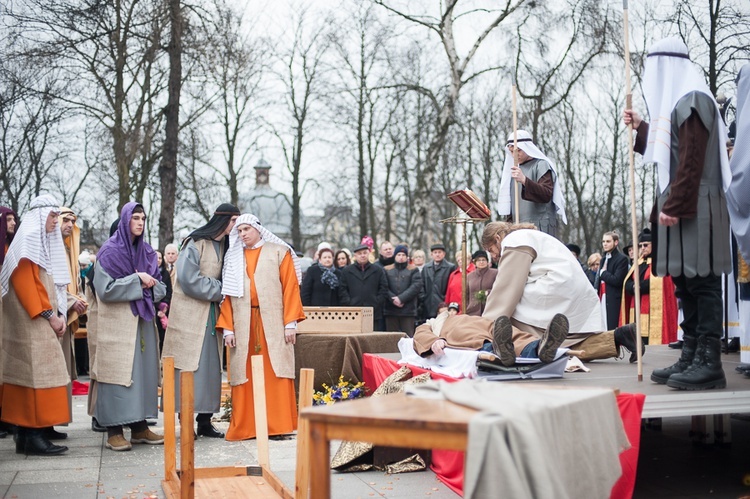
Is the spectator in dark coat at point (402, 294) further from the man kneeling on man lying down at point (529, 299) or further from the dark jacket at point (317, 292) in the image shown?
the man kneeling on man lying down at point (529, 299)

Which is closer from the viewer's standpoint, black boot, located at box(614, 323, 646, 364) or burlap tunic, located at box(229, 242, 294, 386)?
black boot, located at box(614, 323, 646, 364)

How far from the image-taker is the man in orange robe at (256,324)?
820 centimetres

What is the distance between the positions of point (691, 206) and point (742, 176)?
0.83 m

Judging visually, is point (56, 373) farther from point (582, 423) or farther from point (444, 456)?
point (582, 423)

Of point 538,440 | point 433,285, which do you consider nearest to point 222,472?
point 538,440

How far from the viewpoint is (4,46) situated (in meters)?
14.5

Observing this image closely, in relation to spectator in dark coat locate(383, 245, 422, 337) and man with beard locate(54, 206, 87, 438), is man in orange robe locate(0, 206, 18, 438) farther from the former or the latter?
spectator in dark coat locate(383, 245, 422, 337)

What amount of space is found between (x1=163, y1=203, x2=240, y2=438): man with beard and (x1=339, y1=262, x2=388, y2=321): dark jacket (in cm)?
467

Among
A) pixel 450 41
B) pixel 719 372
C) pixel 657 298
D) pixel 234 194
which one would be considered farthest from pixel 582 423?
pixel 234 194

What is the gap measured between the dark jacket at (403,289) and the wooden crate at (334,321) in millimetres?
2775

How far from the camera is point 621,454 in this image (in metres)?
4.99

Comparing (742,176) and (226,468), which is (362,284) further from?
(742,176)

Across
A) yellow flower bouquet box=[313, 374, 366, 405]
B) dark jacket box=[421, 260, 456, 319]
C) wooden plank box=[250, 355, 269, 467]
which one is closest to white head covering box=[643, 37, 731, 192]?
wooden plank box=[250, 355, 269, 467]

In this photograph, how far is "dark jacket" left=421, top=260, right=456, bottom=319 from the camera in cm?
1452
